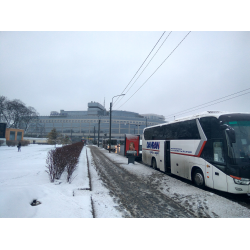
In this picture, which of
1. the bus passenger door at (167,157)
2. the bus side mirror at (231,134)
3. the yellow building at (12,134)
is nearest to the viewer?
the bus side mirror at (231,134)

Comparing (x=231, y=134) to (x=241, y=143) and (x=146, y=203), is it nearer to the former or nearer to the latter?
(x=241, y=143)

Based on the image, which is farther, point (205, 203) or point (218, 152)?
point (218, 152)

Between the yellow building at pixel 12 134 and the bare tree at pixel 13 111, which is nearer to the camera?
the yellow building at pixel 12 134

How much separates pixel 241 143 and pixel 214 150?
3.25ft

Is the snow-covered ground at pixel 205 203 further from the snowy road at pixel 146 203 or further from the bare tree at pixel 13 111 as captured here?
the bare tree at pixel 13 111

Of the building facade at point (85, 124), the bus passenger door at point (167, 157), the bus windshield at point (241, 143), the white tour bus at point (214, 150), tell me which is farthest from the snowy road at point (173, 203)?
the building facade at point (85, 124)

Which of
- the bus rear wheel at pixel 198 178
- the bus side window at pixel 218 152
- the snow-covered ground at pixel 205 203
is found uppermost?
the bus side window at pixel 218 152

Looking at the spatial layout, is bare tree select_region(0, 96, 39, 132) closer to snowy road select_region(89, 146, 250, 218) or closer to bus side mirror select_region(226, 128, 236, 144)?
snowy road select_region(89, 146, 250, 218)

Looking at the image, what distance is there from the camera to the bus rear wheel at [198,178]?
7222mm

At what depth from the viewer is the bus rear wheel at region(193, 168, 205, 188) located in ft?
23.7

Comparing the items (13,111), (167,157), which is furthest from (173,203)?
(13,111)

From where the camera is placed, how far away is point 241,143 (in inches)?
235

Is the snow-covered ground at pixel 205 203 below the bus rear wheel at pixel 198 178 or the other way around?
below
